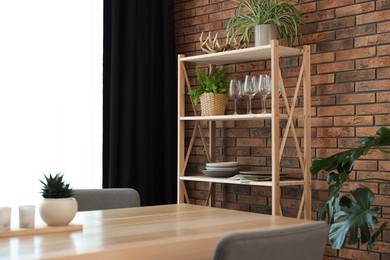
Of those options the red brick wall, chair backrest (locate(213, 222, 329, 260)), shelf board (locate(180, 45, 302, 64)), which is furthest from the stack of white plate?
chair backrest (locate(213, 222, 329, 260))

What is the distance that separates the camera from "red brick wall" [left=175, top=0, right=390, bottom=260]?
3744mm

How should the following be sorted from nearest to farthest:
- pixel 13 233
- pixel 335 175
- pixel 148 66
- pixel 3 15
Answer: pixel 13 233
pixel 335 175
pixel 3 15
pixel 148 66

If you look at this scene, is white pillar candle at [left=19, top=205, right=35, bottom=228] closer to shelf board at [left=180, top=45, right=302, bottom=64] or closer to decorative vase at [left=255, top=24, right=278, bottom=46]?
shelf board at [left=180, top=45, right=302, bottom=64]

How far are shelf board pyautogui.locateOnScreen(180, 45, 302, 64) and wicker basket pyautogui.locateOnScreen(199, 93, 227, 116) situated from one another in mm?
265

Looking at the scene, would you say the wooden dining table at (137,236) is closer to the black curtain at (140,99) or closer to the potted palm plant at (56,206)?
the potted palm plant at (56,206)

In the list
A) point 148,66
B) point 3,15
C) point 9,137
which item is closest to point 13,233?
point 9,137

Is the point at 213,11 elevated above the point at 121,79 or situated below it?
above

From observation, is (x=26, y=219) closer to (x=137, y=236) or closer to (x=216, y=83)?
(x=137, y=236)

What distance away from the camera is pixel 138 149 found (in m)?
4.88

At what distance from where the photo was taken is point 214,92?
434cm

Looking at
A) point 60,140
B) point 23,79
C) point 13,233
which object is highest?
point 23,79

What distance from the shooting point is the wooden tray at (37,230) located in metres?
2.21

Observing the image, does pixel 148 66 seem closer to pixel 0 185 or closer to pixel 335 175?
pixel 0 185

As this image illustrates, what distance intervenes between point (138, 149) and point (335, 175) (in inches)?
73.9
